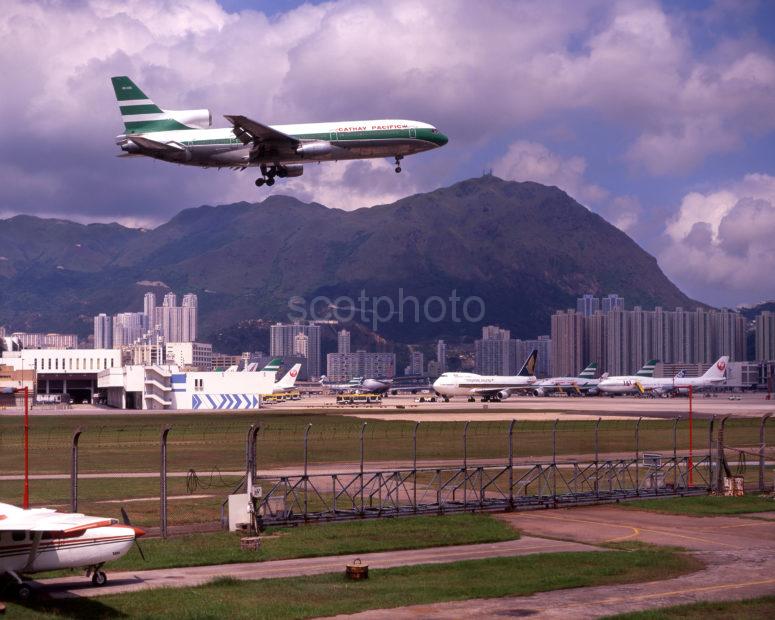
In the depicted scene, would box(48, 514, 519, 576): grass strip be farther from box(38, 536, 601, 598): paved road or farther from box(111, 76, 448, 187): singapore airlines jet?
box(111, 76, 448, 187): singapore airlines jet

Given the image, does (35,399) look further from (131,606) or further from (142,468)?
(131,606)

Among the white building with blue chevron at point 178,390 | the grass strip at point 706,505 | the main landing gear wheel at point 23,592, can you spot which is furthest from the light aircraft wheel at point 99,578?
the white building with blue chevron at point 178,390

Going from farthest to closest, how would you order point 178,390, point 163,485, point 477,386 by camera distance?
point 477,386 → point 178,390 → point 163,485

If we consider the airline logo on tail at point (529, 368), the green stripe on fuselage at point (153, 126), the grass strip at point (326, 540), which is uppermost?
the green stripe on fuselage at point (153, 126)

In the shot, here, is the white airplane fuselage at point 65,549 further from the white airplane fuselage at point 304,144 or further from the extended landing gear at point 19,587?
the white airplane fuselage at point 304,144

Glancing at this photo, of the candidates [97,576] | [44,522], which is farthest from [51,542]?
[97,576]

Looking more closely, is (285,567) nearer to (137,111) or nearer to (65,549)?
(65,549)
